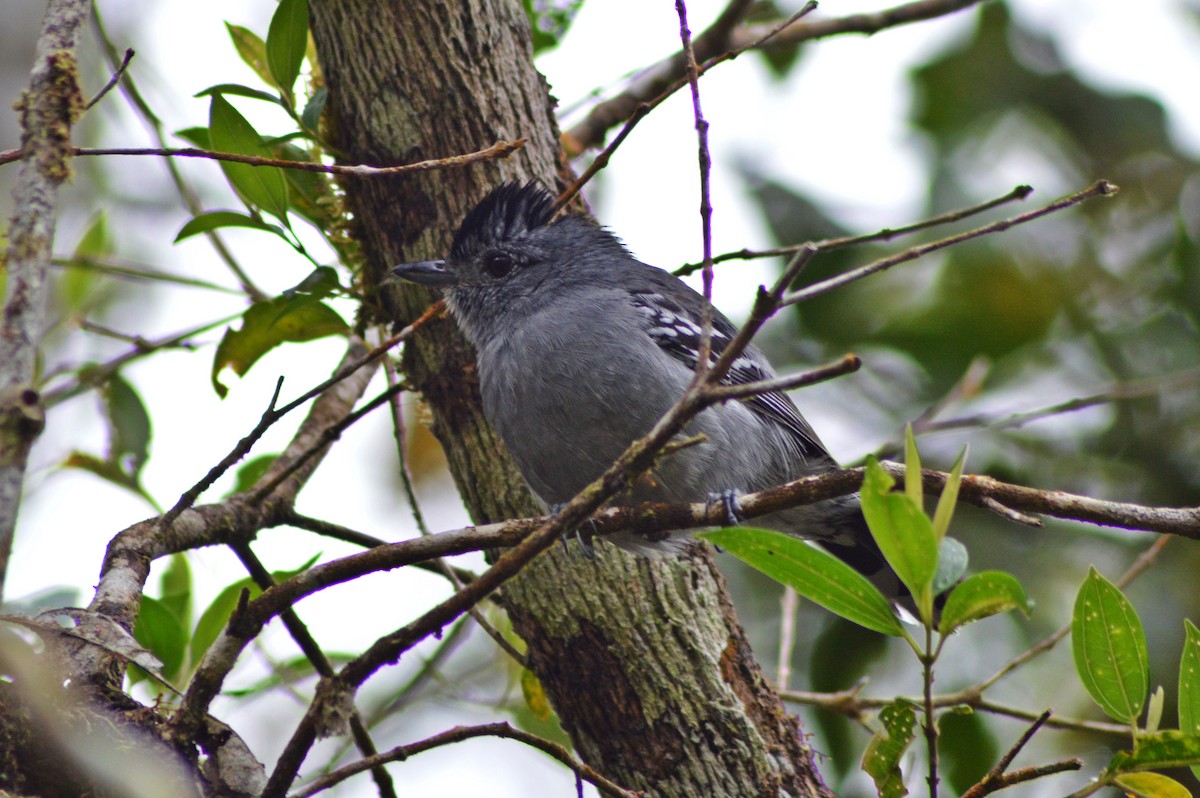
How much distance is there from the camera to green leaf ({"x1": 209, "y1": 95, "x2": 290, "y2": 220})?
353cm

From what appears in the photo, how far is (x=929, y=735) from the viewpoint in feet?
7.26

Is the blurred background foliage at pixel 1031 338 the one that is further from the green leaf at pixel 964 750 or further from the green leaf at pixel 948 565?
the green leaf at pixel 948 565

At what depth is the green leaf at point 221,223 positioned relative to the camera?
373 cm

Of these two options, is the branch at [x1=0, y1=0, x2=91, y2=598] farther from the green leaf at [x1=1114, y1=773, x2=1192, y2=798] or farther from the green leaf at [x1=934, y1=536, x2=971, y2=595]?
the green leaf at [x1=1114, y1=773, x2=1192, y2=798]

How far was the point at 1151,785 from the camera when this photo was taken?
8.02 feet

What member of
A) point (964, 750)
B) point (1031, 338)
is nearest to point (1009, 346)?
point (1031, 338)

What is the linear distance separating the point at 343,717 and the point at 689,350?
6.67 feet

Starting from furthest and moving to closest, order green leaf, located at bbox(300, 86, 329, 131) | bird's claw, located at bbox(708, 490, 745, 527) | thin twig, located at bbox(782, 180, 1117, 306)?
green leaf, located at bbox(300, 86, 329, 131)
bird's claw, located at bbox(708, 490, 745, 527)
thin twig, located at bbox(782, 180, 1117, 306)

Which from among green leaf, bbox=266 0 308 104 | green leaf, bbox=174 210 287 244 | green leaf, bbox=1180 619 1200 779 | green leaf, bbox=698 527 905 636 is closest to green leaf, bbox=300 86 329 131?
green leaf, bbox=266 0 308 104

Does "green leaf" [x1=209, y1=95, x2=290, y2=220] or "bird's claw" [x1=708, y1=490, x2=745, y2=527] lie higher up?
"green leaf" [x1=209, y1=95, x2=290, y2=220]

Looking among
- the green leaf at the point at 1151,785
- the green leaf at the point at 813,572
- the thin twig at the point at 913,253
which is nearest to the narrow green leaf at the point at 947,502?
the green leaf at the point at 813,572

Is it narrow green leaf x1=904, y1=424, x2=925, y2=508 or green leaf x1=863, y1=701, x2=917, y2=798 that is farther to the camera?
green leaf x1=863, y1=701, x2=917, y2=798

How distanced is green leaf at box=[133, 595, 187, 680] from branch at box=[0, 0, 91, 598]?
191 cm

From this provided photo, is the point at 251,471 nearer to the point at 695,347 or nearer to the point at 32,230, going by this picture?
the point at 695,347
